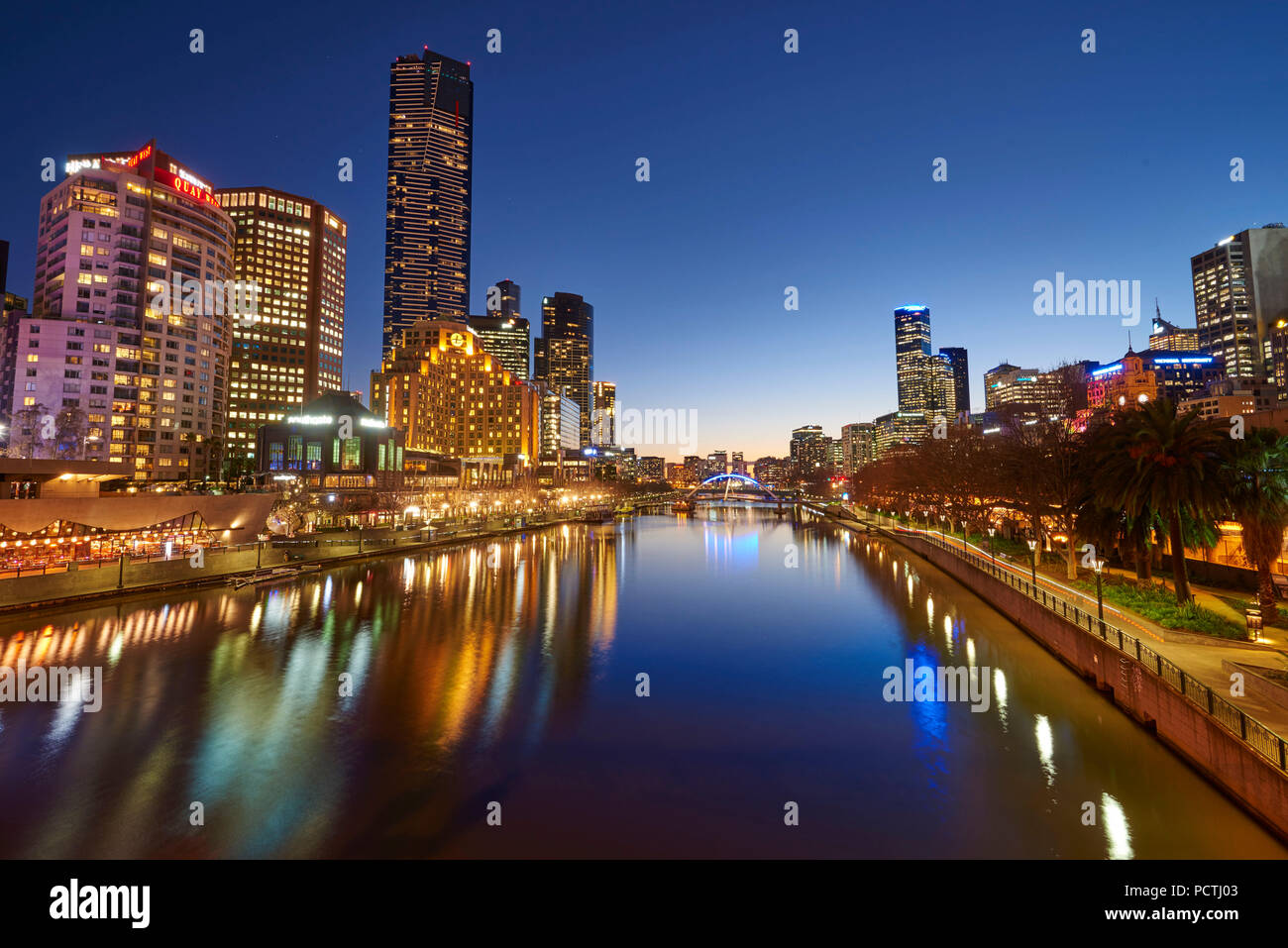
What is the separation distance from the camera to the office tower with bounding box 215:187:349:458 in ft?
488

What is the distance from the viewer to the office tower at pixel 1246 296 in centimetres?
16238

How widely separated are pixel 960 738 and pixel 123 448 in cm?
12486

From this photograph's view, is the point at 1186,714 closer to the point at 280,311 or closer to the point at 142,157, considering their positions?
the point at 142,157

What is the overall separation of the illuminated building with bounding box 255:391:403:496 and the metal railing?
9261cm

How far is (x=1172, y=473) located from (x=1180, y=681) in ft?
36.5

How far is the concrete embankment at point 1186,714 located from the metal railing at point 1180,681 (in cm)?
2

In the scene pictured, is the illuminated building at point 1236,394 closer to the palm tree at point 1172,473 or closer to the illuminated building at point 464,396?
the palm tree at point 1172,473

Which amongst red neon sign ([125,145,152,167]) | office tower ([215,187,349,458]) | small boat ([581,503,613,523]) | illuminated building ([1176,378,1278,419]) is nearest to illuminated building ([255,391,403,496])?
small boat ([581,503,613,523])

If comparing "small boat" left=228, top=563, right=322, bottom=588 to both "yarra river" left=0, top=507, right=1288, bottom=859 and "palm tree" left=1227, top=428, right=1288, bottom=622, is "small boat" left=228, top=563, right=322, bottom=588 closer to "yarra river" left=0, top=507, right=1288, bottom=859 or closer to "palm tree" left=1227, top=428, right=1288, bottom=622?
"yarra river" left=0, top=507, right=1288, bottom=859

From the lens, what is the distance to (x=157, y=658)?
25.0 metres

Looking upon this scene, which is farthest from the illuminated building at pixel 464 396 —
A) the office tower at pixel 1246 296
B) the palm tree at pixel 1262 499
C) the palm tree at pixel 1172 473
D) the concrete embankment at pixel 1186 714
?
the office tower at pixel 1246 296

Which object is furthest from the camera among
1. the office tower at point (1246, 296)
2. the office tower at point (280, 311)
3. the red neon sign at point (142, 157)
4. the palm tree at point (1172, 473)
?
the office tower at point (1246, 296)
